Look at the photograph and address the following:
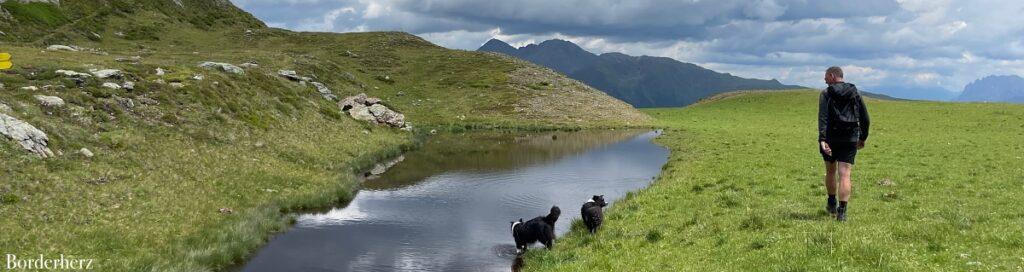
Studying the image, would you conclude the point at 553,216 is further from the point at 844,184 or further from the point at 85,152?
the point at 85,152

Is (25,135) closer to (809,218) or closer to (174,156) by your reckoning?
(174,156)

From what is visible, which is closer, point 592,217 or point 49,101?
point 592,217

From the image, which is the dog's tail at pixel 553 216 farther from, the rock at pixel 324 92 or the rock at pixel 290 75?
the rock at pixel 290 75

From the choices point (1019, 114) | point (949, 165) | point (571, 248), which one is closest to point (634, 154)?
point (949, 165)

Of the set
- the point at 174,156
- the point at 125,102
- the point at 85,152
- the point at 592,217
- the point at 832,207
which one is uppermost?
the point at 125,102

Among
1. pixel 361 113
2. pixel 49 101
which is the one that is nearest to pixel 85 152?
pixel 49 101

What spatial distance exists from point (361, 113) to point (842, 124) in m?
51.1

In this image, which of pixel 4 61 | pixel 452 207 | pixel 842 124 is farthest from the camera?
pixel 452 207

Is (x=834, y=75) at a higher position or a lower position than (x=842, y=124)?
higher

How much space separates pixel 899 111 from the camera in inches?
3568

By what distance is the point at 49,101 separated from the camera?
2708cm

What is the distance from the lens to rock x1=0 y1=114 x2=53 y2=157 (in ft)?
68.2

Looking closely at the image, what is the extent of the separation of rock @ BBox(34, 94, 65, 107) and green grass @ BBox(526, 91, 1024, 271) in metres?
23.6

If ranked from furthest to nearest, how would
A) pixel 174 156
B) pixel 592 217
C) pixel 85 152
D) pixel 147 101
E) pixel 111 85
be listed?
pixel 147 101, pixel 111 85, pixel 174 156, pixel 85 152, pixel 592 217
